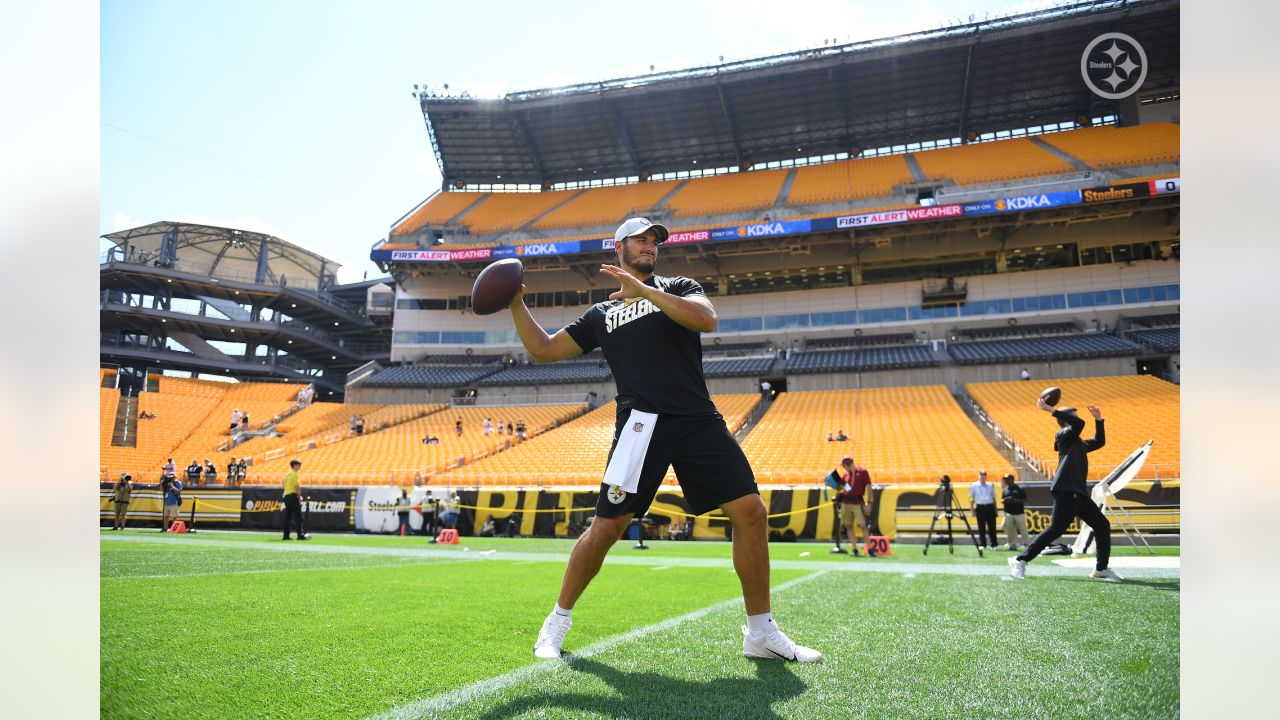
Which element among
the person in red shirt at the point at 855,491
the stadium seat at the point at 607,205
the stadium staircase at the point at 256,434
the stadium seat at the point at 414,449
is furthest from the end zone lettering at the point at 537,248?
the person in red shirt at the point at 855,491

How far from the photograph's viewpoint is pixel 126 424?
1102 inches

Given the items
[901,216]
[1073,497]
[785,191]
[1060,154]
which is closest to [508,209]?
[785,191]

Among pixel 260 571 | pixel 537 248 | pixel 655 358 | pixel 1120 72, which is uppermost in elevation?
pixel 537 248

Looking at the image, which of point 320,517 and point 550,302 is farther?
point 550,302

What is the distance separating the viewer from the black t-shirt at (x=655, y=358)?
9.77 ft

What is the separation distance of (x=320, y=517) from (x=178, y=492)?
11.1 feet

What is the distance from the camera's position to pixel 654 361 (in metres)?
3.02

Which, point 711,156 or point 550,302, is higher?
point 711,156

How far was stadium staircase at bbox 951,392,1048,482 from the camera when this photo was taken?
17453 millimetres

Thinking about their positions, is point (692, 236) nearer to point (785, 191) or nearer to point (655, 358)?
point (785, 191)

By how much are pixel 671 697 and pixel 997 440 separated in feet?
71.0
